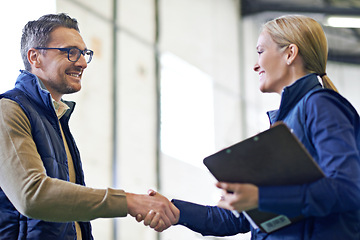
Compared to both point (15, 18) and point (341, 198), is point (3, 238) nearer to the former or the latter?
point (341, 198)

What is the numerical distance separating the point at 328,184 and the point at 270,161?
18cm

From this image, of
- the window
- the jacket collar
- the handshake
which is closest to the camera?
the jacket collar

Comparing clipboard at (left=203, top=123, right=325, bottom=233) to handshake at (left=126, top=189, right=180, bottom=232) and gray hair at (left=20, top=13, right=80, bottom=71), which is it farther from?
gray hair at (left=20, top=13, right=80, bottom=71)

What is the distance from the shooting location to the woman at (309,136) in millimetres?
1677

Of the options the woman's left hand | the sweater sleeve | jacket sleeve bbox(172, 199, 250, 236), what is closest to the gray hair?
the sweater sleeve

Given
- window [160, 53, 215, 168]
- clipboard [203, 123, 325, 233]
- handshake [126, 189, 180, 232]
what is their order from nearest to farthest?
clipboard [203, 123, 325, 233] < handshake [126, 189, 180, 232] < window [160, 53, 215, 168]

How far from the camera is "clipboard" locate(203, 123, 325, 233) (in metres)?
1.66

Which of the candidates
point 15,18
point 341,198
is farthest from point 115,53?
point 341,198

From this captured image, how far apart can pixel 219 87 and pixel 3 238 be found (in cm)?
687

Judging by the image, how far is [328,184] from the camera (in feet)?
5.44

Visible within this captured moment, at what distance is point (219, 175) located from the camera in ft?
5.97

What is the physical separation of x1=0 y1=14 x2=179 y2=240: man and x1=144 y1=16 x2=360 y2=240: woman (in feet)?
1.72

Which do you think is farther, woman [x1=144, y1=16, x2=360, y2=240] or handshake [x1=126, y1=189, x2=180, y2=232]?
handshake [x1=126, y1=189, x2=180, y2=232]

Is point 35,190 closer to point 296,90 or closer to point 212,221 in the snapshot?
point 212,221
